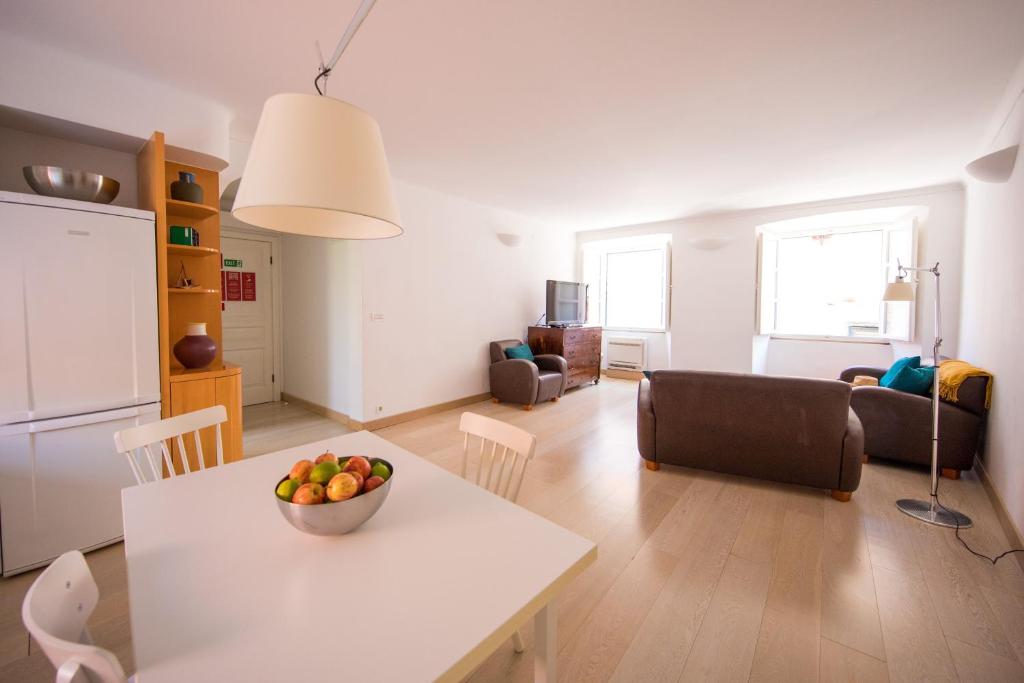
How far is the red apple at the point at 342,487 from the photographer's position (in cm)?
104

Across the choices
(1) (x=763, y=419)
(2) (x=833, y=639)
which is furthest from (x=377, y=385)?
(2) (x=833, y=639)

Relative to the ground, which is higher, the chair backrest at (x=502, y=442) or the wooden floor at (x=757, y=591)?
the chair backrest at (x=502, y=442)

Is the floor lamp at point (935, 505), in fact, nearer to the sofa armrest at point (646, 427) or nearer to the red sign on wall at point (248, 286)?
the sofa armrest at point (646, 427)

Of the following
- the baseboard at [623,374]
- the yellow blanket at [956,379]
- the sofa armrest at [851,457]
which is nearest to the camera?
the sofa armrest at [851,457]

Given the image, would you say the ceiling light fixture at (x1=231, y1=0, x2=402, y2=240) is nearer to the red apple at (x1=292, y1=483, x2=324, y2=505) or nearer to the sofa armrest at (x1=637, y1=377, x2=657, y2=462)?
the red apple at (x1=292, y1=483, x2=324, y2=505)

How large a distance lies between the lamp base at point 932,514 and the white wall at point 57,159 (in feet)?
17.6

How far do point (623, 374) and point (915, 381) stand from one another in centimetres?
427

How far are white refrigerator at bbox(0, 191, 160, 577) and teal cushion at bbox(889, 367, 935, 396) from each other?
522cm

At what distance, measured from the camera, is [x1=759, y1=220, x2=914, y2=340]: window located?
219 inches

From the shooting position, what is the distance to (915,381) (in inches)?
129

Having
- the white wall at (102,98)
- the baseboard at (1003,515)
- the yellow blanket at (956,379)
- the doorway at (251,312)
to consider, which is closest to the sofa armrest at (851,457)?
the baseboard at (1003,515)

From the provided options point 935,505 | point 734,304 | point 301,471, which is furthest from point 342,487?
point 734,304

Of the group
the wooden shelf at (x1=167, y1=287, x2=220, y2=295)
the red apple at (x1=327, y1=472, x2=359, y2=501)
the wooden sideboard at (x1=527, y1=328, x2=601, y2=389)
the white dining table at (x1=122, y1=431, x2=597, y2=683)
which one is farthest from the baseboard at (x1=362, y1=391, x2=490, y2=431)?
the red apple at (x1=327, y1=472, x2=359, y2=501)

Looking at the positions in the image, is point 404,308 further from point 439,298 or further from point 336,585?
point 336,585
